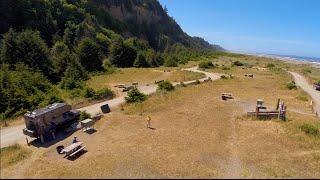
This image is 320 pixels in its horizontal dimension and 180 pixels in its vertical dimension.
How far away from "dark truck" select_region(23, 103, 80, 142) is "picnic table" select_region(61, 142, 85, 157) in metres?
4.24

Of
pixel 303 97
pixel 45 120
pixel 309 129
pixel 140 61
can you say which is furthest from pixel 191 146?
pixel 140 61

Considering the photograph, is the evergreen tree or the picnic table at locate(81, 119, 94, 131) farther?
the evergreen tree

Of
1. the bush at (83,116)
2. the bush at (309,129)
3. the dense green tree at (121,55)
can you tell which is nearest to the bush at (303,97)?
the bush at (309,129)

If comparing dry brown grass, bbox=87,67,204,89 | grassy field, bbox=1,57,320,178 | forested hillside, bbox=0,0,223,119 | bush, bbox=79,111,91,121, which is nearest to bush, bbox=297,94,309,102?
grassy field, bbox=1,57,320,178

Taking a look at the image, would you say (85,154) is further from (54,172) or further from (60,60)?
(60,60)

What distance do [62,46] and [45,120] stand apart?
49.5 meters

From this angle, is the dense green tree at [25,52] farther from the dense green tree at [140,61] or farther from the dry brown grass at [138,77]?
the dense green tree at [140,61]

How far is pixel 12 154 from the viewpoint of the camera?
27406mm

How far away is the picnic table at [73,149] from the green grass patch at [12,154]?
319 cm

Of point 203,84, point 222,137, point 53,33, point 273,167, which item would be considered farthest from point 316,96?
point 53,33

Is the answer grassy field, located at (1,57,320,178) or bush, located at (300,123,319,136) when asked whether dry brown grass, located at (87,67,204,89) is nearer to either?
grassy field, located at (1,57,320,178)

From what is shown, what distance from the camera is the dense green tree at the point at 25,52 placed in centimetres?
6125

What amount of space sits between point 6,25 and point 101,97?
212 feet

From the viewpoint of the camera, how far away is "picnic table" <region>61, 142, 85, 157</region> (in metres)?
26.7
